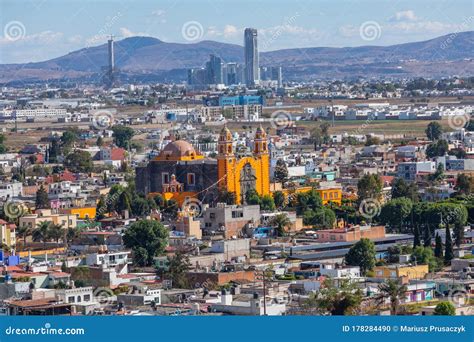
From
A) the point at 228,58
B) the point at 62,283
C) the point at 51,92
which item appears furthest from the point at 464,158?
the point at 228,58

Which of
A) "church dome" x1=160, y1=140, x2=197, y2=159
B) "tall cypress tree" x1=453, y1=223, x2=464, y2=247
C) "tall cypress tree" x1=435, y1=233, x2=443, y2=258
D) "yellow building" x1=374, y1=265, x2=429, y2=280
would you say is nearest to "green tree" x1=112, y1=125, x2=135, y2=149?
"church dome" x1=160, y1=140, x2=197, y2=159

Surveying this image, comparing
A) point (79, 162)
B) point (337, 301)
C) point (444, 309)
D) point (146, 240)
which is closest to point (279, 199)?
point (146, 240)

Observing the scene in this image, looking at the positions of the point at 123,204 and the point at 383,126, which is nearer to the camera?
the point at 123,204

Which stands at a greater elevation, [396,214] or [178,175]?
[178,175]

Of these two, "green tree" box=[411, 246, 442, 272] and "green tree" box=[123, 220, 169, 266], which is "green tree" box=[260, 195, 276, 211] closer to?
"green tree" box=[123, 220, 169, 266]

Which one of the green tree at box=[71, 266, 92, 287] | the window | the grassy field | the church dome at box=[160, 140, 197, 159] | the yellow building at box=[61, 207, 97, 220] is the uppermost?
the church dome at box=[160, 140, 197, 159]
